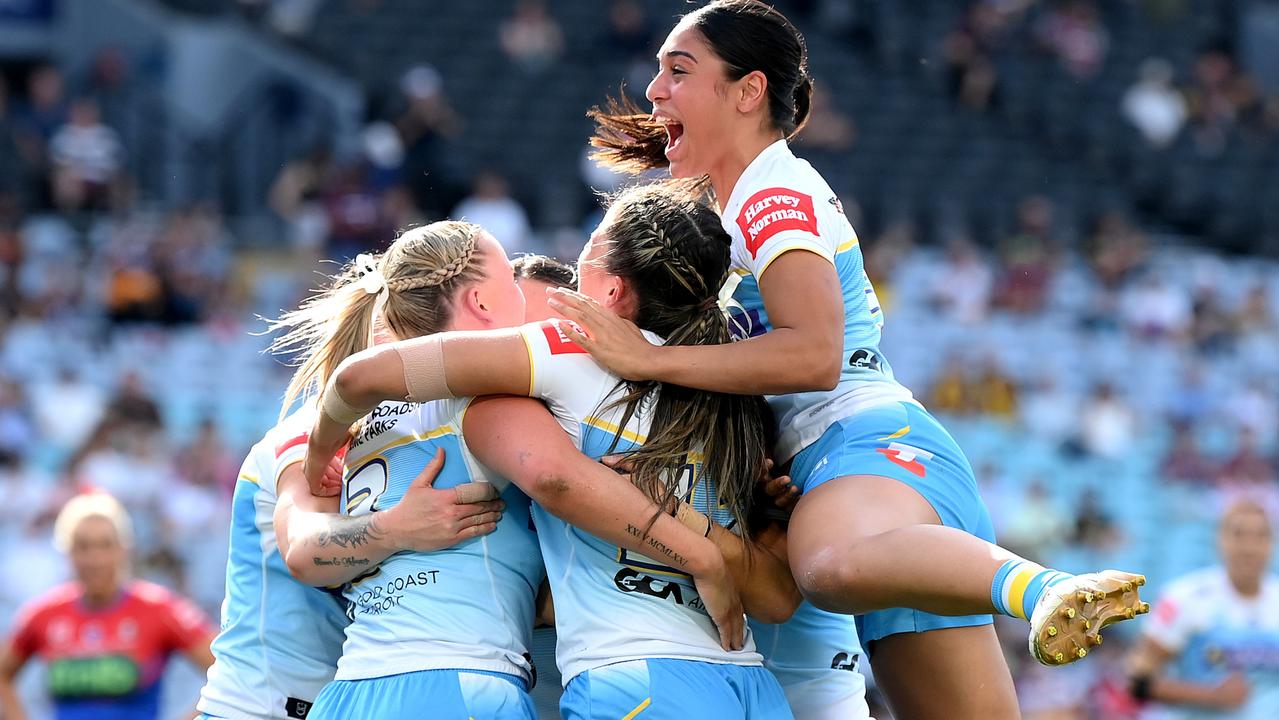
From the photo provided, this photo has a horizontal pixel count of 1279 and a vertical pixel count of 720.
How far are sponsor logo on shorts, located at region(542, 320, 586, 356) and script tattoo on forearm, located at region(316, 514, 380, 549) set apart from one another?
56cm

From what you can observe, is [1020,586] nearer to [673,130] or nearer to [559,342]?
[559,342]

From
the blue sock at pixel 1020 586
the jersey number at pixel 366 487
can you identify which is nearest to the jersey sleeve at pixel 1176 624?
the blue sock at pixel 1020 586

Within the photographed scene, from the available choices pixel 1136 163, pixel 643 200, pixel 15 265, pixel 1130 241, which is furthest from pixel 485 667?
pixel 1136 163

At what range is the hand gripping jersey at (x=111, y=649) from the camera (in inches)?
280

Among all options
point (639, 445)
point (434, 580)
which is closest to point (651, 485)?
point (639, 445)

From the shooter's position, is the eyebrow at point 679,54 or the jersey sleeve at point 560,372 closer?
the jersey sleeve at point 560,372

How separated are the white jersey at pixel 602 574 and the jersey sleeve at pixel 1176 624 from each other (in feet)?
13.7

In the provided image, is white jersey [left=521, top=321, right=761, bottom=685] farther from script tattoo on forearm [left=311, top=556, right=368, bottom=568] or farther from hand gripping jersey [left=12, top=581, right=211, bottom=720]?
hand gripping jersey [left=12, top=581, right=211, bottom=720]

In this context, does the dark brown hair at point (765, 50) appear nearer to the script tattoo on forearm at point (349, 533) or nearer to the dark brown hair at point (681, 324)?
the dark brown hair at point (681, 324)

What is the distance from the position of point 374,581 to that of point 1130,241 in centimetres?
1489

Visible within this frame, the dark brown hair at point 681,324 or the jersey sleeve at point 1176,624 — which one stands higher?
the dark brown hair at point 681,324

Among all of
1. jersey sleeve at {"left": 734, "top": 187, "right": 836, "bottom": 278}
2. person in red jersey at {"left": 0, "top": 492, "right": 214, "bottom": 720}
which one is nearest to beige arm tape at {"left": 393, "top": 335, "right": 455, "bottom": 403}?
jersey sleeve at {"left": 734, "top": 187, "right": 836, "bottom": 278}

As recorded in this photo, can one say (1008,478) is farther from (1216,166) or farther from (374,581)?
(374,581)

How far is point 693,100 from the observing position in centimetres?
422
